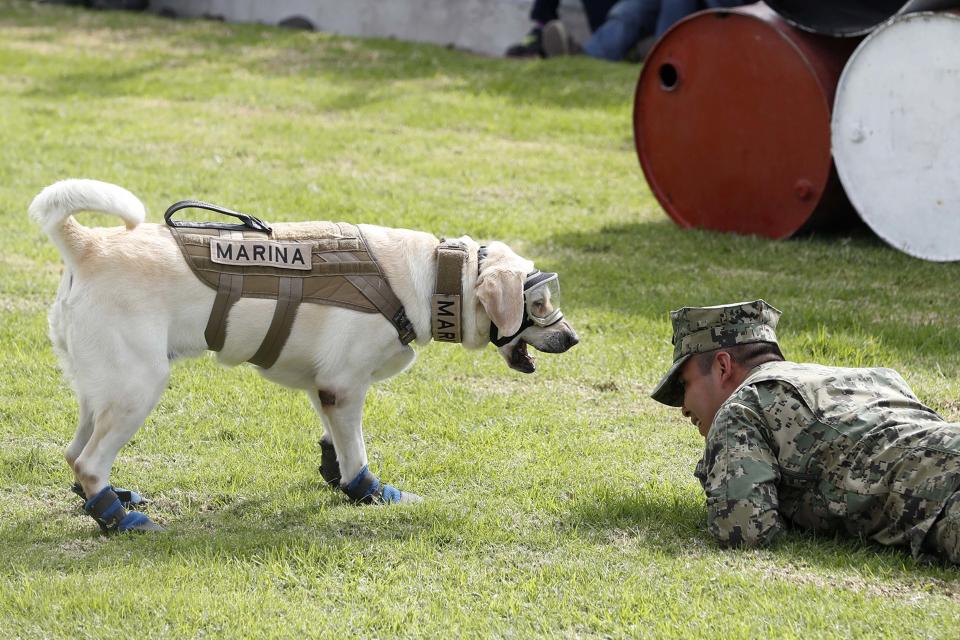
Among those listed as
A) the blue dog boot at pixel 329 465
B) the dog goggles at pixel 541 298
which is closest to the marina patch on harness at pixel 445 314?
the dog goggles at pixel 541 298

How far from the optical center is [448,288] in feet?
16.3

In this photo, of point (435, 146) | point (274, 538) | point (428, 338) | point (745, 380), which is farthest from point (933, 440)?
point (435, 146)

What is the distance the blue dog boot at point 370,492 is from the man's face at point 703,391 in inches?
49.2

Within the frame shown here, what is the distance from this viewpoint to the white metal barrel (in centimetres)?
869

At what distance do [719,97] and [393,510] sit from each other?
6.16 meters

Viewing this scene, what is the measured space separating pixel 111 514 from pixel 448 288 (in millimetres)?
1627

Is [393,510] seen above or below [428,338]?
below

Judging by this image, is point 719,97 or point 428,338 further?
point 719,97

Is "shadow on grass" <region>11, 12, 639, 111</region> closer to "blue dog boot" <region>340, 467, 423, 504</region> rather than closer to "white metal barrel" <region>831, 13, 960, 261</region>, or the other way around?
"white metal barrel" <region>831, 13, 960, 261</region>

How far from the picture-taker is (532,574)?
14.4 feet

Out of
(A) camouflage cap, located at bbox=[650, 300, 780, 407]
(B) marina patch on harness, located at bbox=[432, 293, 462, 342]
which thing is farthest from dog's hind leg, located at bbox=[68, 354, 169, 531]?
(A) camouflage cap, located at bbox=[650, 300, 780, 407]

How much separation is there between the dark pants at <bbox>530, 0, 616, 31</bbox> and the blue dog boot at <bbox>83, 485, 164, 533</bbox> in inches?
569

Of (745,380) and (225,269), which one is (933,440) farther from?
(225,269)

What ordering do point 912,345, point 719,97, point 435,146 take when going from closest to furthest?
point 912,345 < point 719,97 < point 435,146
